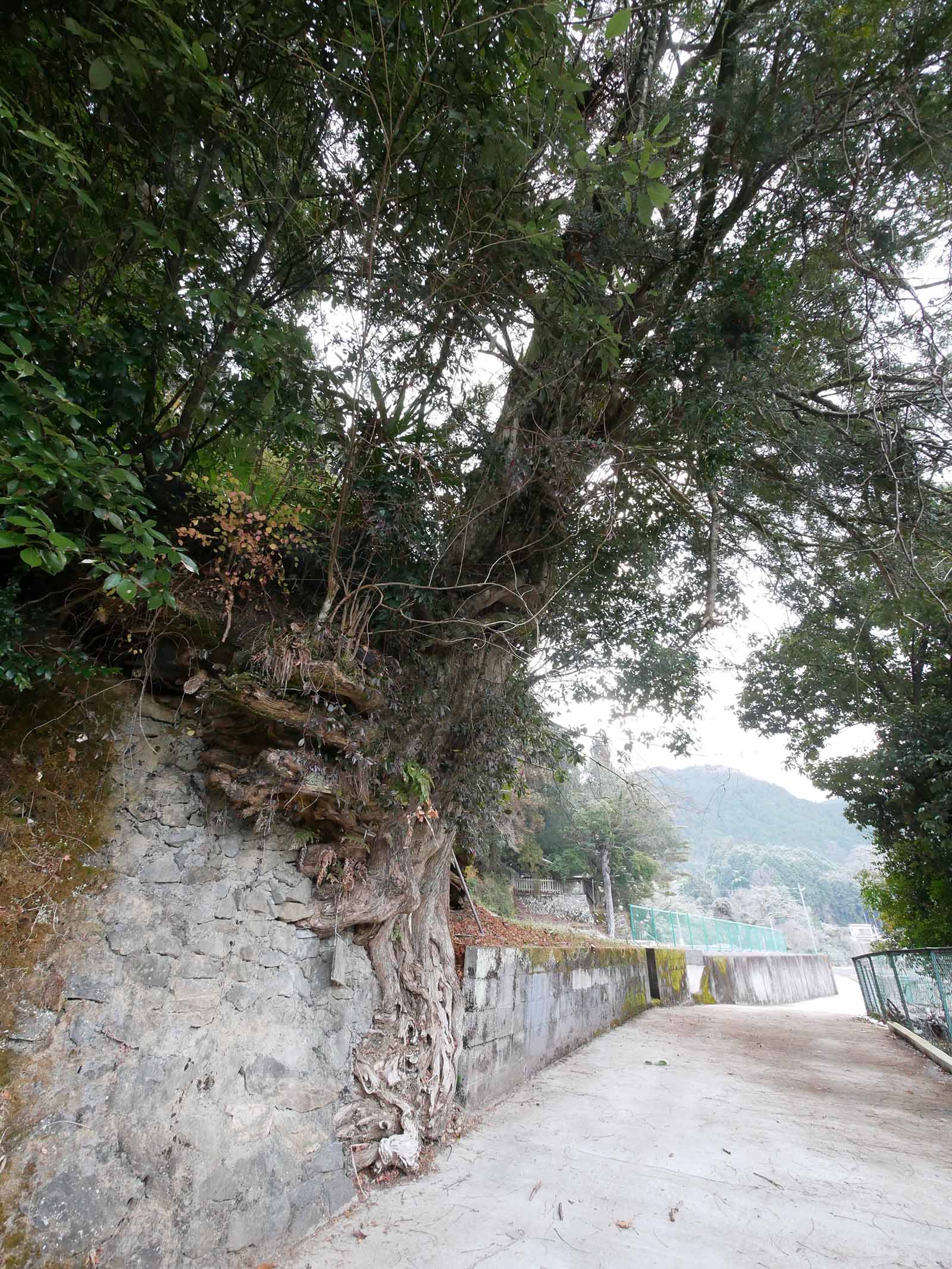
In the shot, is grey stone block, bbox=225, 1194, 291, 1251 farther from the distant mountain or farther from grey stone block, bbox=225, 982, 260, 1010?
the distant mountain

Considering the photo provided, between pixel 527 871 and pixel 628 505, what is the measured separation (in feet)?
38.4

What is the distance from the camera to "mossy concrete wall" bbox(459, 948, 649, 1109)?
14.8 feet

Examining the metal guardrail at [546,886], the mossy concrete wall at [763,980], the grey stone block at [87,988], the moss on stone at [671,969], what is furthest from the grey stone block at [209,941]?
the mossy concrete wall at [763,980]

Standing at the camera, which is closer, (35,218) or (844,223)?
(35,218)

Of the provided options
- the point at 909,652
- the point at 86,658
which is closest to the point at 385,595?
the point at 86,658

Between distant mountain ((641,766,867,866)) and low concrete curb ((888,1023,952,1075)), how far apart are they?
275cm

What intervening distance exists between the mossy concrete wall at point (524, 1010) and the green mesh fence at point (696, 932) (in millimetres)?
6345

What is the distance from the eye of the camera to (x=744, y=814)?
2858 cm

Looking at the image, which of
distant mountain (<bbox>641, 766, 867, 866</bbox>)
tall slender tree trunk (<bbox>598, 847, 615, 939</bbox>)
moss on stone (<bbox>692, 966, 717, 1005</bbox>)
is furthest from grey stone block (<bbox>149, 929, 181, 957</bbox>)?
tall slender tree trunk (<bbox>598, 847, 615, 939</bbox>)

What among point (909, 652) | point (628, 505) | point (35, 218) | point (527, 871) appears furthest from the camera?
point (527, 871)

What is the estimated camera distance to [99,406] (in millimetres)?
2797

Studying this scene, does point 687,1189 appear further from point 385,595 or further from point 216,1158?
A: point 385,595

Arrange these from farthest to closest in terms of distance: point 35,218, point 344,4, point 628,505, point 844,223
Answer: point 628,505
point 844,223
point 344,4
point 35,218

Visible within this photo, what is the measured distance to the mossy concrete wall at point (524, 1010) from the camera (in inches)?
178
